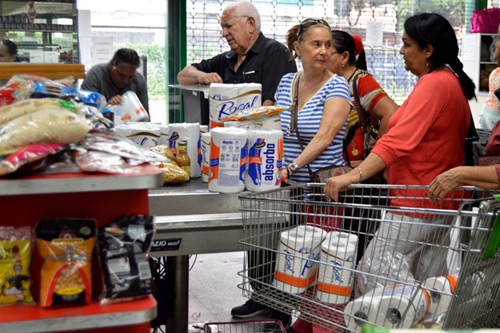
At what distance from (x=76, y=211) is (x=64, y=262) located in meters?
0.20

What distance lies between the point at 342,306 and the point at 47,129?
47.6 inches

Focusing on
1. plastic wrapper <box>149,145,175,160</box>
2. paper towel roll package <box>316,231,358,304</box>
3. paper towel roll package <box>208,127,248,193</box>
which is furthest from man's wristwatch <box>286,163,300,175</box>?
paper towel roll package <box>316,231,358,304</box>

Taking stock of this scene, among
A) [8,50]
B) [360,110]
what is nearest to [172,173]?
[360,110]

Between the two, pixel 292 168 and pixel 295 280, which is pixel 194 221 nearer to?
pixel 295 280

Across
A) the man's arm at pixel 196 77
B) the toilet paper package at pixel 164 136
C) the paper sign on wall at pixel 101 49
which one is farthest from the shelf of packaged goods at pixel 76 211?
the paper sign on wall at pixel 101 49

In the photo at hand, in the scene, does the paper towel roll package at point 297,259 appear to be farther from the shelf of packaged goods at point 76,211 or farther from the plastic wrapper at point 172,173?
the shelf of packaged goods at point 76,211

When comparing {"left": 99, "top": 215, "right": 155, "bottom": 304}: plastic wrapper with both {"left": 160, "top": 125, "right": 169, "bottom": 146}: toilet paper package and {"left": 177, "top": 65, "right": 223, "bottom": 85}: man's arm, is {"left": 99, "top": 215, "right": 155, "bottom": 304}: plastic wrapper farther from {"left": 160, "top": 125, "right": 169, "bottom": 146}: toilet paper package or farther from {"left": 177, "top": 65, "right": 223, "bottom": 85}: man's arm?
{"left": 177, "top": 65, "right": 223, "bottom": 85}: man's arm

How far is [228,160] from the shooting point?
2.38 metres

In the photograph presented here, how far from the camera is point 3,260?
1491mm

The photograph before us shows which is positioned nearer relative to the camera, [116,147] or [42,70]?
[116,147]

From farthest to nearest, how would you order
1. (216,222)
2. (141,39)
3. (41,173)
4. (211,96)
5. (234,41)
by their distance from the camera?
1. (141,39)
2. (234,41)
3. (211,96)
4. (216,222)
5. (41,173)

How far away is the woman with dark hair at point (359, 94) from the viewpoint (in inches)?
138

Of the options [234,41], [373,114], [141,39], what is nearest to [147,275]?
[373,114]

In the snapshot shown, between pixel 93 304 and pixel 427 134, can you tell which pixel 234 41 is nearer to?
pixel 427 134
